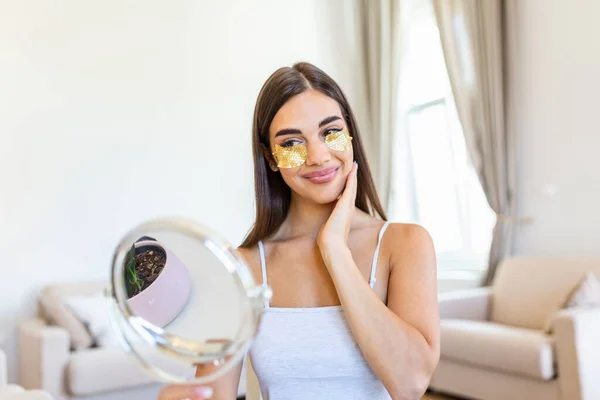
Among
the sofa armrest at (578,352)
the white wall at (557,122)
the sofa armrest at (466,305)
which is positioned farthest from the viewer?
the sofa armrest at (466,305)

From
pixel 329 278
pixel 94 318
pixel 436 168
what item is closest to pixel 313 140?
pixel 329 278

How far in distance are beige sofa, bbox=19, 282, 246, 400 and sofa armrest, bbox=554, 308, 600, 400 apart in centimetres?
211

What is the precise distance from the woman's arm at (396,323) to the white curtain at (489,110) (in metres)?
3.26

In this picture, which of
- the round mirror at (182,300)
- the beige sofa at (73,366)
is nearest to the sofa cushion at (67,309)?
the beige sofa at (73,366)

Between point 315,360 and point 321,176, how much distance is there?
0.31 meters

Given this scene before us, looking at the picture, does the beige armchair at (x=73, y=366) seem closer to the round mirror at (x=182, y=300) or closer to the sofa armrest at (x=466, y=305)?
the sofa armrest at (x=466, y=305)

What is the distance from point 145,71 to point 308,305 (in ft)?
12.4

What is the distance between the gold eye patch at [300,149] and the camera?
0.97 m

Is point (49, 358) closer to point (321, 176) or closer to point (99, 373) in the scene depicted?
point (99, 373)

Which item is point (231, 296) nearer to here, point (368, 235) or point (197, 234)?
point (197, 234)

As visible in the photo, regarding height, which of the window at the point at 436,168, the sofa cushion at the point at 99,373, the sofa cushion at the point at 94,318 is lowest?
the sofa cushion at the point at 99,373

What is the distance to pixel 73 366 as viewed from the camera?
3.20 m

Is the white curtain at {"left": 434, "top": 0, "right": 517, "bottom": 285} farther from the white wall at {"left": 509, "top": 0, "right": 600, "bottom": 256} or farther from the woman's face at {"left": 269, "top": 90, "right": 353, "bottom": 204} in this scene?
the woman's face at {"left": 269, "top": 90, "right": 353, "bottom": 204}

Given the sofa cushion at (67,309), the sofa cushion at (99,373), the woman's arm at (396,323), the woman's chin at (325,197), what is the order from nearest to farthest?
the woman's arm at (396,323)
the woman's chin at (325,197)
the sofa cushion at (99,373)
the sofa cushion at (67,309)
